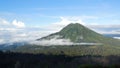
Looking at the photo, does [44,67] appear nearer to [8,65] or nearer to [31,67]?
[31,67]

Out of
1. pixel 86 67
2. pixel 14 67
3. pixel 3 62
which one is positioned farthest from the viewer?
pixel 3 62

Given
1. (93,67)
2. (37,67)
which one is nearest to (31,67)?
(37,67)

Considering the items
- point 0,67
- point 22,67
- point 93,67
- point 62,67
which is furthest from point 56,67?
point 93,67

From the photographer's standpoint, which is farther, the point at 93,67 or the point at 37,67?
the point at 37,67

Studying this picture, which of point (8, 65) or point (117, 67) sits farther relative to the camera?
point (8, 65)

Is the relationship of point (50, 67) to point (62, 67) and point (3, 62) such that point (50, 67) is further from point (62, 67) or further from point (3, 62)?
point (3, 62)

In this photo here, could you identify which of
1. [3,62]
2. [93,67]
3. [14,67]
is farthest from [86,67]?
[3,62]

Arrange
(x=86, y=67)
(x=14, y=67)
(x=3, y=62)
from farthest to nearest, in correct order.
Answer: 1. (x=3, y=62)
2. (x=14, y=67)
3. (x=86, y=67)
